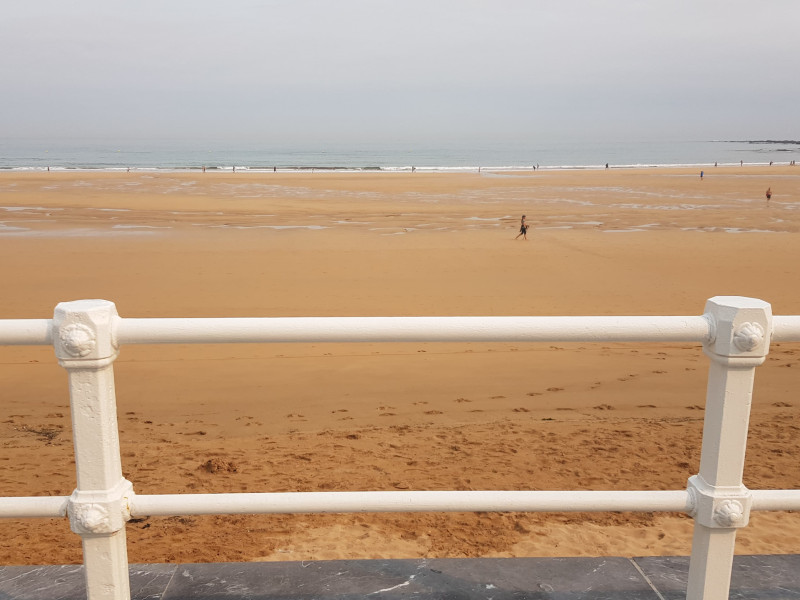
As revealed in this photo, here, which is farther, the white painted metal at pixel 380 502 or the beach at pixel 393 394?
the beach at pixel 393 394

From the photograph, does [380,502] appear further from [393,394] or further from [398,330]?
[393,394]

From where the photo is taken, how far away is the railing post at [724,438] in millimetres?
1857

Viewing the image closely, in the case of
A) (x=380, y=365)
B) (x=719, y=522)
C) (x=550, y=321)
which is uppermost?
(x=550, y=321)

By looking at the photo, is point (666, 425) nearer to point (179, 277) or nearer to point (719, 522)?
point (719, 522)

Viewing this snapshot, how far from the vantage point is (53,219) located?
23.6 meters

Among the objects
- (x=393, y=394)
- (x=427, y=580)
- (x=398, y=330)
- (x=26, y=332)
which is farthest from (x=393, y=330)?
(x=393, y=394)

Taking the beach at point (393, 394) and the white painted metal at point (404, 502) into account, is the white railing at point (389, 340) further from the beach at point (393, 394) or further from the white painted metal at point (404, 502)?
the beach at point (393, 394)

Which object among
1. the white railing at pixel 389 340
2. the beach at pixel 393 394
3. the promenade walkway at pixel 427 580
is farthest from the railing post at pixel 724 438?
the beach at pixel 393 394

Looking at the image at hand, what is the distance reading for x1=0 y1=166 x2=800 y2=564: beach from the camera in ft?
13.6

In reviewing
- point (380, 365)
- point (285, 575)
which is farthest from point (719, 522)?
point (380, 365)

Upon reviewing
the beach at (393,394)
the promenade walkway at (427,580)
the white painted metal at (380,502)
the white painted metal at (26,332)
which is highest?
the white painted metal at (26,332)

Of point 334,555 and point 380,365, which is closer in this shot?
point 334,555

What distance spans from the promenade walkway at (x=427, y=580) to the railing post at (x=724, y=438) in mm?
452

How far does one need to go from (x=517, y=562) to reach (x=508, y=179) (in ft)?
159
